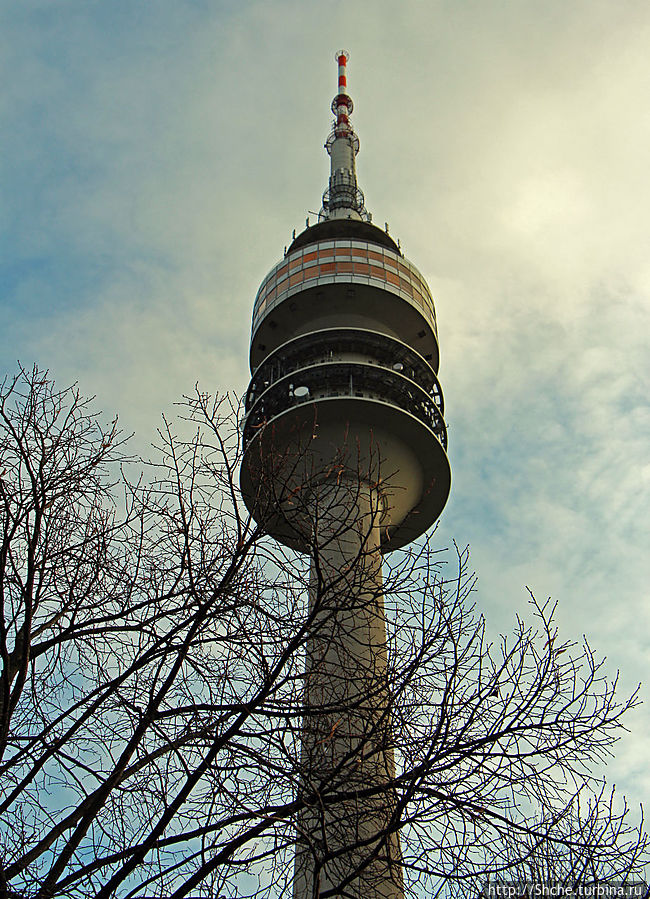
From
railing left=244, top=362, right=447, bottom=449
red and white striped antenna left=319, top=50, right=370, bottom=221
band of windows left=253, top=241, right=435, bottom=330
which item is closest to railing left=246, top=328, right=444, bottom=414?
railing left=244, top=362, right=447, bottom=449

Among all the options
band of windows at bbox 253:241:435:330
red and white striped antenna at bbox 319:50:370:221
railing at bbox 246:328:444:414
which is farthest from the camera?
red and white striped antenna at bbox 319:50:370:221

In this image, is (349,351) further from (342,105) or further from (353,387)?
(342,105)

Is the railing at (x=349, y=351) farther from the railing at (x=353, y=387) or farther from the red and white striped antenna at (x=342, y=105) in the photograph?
the red and white striped antenna at (x=342, y=105)

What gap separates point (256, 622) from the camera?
6426mm

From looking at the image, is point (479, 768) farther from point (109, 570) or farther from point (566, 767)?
point (109, 570)

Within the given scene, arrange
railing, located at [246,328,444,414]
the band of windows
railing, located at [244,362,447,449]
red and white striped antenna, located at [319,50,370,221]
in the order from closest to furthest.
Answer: railing, located at [244,362,447,449] < railing, located at [246,328,444,414] < the band of windows < red and white striped antenna, located at [319,50,370,221]

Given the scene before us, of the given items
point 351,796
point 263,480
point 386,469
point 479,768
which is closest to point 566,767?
point 479,768

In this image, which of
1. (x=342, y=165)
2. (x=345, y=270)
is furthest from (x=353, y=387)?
(x=342, y=165)

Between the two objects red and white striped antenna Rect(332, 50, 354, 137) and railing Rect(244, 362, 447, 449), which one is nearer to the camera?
railing Rect(244, 362, 447, 449)

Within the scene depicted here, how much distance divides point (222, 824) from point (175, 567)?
2158 mm

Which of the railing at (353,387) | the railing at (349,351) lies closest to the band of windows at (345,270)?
the railing at (349,351)

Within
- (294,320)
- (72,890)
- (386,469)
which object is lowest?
(72,890)

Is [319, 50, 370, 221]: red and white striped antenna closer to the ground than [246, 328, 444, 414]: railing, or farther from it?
farther from it

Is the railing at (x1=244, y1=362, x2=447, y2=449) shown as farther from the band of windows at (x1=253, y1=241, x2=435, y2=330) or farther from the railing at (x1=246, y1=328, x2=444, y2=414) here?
the band of windows at (x1=253, y1=241, x2=435, y2=330)
